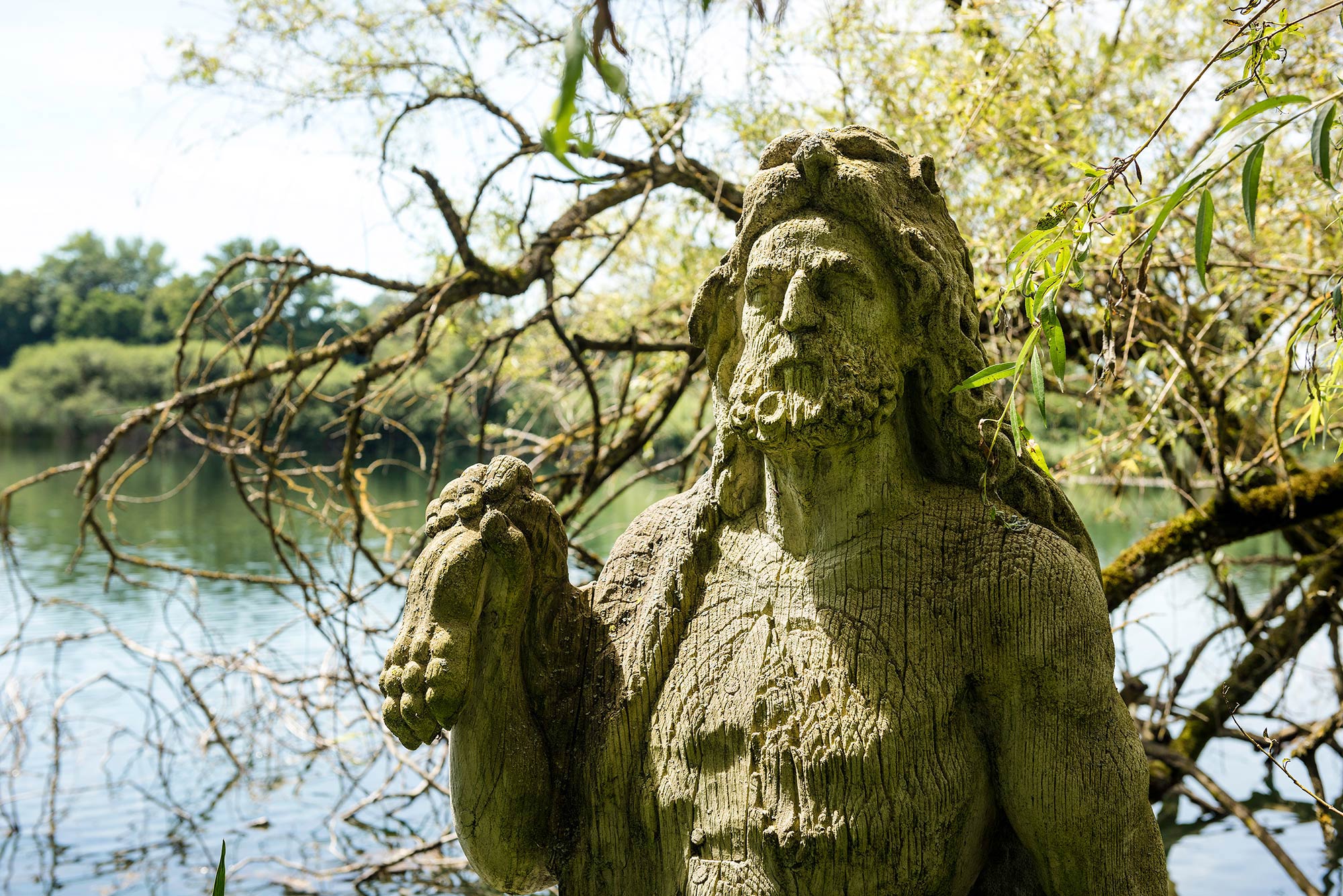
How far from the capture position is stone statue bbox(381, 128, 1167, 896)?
1.61m

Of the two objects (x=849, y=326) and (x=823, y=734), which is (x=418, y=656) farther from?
(x=849, y=326)

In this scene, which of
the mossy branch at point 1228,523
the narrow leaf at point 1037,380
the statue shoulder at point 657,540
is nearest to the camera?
the narrow leaf at point 1037,380

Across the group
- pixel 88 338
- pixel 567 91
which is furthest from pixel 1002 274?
pixel 88 338

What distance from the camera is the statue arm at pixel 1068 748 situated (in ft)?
5.27

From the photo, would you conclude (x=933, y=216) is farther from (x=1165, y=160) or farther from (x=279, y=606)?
(x=279, y=606)

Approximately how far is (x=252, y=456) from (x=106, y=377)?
33.3 m

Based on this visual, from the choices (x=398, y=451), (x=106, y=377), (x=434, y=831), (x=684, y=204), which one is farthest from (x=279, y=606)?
(x=106, y=377)

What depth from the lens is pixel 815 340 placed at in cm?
163

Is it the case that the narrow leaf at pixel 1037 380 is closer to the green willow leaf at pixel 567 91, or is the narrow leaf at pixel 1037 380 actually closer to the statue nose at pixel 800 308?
the statue nose at pixel 800 308

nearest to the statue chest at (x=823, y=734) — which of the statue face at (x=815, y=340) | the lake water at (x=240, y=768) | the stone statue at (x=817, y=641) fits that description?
the stone statue at (x=817, y=641)

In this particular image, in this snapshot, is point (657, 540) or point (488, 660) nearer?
point (488, 660)

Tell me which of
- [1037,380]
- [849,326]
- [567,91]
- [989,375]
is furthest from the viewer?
[849,326]

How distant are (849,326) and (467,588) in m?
0.70

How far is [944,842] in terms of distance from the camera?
1.62 metres
